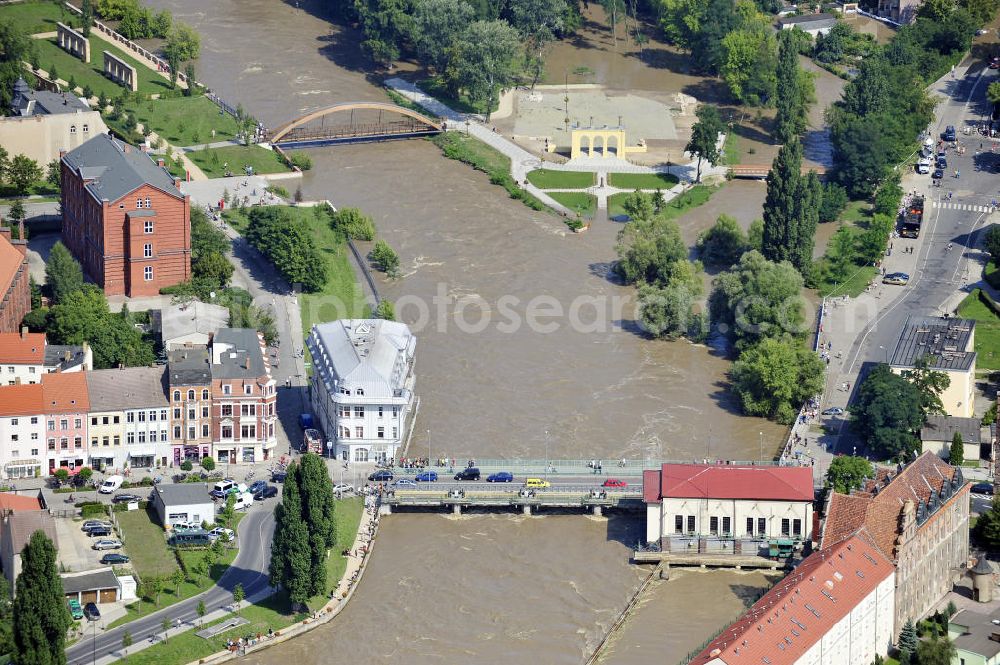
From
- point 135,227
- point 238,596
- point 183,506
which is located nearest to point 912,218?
point 135,227

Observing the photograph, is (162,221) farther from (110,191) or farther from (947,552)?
(947,552)

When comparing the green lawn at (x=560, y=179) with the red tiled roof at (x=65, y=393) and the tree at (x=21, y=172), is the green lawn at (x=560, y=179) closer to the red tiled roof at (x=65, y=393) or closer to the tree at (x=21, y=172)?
the tree at (x=21, y=172)

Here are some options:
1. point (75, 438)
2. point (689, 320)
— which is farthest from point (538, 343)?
point (75, 438)

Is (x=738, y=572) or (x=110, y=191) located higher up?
(x=110, y=191)

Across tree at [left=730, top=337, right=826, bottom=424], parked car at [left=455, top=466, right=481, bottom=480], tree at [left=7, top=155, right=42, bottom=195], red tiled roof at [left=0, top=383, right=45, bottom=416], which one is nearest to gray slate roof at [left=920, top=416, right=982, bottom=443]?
tree at [left=730, top=337, right=826, bottom=424]

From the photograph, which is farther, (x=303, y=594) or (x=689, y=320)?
(x=689, y=320)

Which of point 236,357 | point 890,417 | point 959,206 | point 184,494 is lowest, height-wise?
point 184,494

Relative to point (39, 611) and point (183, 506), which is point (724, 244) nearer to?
point (183, 506)

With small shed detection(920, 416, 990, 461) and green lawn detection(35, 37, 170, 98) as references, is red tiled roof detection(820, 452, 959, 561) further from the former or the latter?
green lawn detection(35, 37, 170, 98)
